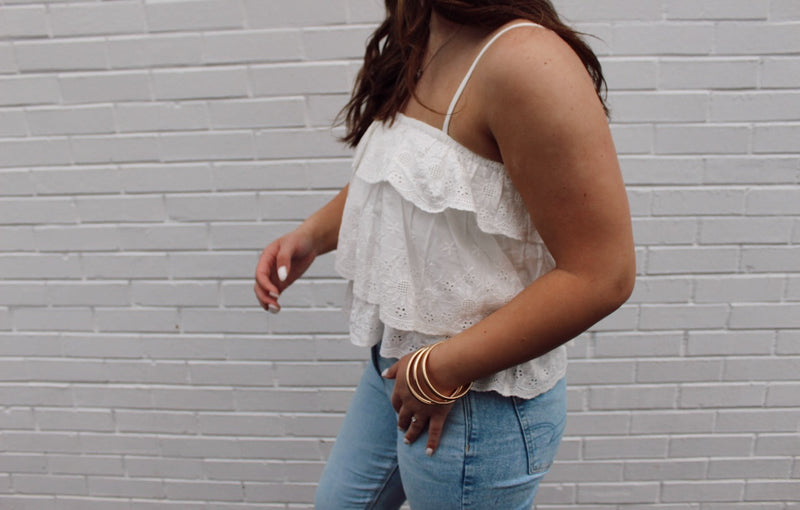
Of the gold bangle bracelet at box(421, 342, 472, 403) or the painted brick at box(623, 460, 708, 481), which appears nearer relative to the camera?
the gold bangle bracelet at box(421, 342, 472, 403)

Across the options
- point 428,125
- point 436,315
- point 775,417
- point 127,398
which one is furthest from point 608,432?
point 127,398

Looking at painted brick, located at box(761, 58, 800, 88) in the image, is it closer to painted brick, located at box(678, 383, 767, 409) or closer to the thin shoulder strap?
painted brick, located at box(678, 383, 767, 409)

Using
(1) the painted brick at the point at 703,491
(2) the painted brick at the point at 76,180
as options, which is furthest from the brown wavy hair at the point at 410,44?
(1) the painted brick at the point at 703,491

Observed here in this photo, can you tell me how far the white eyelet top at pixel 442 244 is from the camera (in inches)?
36.5

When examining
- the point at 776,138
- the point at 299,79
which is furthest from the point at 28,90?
the point at 776,138

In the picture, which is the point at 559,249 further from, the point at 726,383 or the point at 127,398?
the point at 127,398

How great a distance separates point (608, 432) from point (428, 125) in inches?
65.4

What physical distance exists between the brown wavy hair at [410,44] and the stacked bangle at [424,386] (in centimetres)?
45

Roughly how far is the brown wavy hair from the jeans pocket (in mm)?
515

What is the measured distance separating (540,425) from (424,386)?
0.79ft

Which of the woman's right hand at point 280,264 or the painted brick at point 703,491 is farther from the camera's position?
the painted brick at point 703,491

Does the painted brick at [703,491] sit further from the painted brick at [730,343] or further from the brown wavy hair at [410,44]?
the brown wavy hair at [410,44]

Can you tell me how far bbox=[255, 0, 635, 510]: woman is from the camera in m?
0.81

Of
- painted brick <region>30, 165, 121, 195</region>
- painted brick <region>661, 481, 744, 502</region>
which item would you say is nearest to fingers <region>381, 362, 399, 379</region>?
painted brick <region>30, 165, 121, 195</region>
